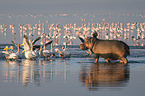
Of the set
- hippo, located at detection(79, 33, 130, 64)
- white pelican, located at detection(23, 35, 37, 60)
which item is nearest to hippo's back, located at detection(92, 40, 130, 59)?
hippo, located at detection(79, 33, 130, 64)

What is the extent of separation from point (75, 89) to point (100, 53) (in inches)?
493

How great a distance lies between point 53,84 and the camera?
13914 mm

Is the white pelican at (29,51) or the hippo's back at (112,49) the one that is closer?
the hippo's back at (112,49)

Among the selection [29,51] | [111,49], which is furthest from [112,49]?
[29,51]

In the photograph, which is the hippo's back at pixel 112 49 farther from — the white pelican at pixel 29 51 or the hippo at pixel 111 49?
the white pelican at pixel 29 51

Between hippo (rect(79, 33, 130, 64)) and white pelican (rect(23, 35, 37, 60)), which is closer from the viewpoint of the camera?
hippo (rect(79, 33, 130, 64))

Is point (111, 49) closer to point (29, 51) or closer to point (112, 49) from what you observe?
point (112, 49)

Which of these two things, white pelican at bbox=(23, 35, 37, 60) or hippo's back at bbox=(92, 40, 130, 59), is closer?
hippo's back at bbox=(92, 40, 130, 59)

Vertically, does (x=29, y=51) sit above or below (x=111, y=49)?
below

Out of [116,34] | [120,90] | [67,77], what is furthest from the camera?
[116,34]

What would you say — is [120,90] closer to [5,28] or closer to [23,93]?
[23,93]

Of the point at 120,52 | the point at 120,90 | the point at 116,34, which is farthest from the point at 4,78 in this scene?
the point at 116,34

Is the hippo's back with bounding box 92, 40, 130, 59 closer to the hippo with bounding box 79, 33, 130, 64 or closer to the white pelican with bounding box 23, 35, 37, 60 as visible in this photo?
the hippo with bounding box 79, 33, 130, 64

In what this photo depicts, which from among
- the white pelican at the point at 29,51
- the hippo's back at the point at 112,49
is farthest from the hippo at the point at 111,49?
the white pelican at the point at 29,51
